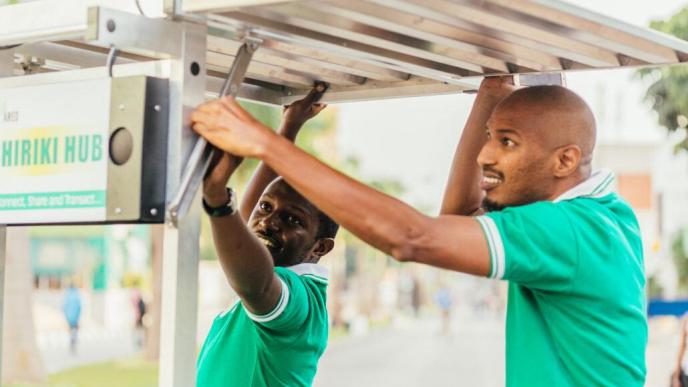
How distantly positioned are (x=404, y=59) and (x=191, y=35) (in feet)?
2.67

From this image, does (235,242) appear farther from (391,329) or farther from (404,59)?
(391,329)

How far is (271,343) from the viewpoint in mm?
3877

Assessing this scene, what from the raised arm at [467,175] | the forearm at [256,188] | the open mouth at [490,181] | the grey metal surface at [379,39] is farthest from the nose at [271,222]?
the open mouth at [490,181]

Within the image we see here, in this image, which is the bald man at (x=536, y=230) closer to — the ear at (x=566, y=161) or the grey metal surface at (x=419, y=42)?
the ear at (x=566, y=161)

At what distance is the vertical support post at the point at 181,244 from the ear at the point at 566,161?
39.8 inches

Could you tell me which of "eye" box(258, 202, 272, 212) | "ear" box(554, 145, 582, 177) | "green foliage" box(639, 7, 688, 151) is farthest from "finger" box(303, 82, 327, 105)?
"green foliage" box(639, 7, 688, 151)

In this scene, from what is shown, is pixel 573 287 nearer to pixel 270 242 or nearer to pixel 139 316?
pixel 270 242

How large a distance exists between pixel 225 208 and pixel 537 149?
2.86 feet

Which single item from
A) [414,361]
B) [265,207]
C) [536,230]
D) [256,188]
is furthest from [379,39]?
[414,361]

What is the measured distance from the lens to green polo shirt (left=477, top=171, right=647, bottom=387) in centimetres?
300

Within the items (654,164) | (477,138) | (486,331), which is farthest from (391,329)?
(477,138)

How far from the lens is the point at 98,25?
2783mm

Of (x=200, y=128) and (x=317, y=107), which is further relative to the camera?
(x=317, y=107)

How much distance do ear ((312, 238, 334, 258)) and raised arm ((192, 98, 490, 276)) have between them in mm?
1307
